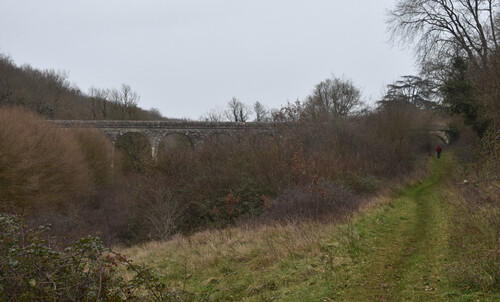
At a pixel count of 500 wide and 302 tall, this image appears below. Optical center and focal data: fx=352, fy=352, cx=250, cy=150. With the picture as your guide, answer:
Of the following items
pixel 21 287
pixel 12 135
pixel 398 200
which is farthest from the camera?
pixel 12 135

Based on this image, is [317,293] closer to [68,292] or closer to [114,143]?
[68,292]

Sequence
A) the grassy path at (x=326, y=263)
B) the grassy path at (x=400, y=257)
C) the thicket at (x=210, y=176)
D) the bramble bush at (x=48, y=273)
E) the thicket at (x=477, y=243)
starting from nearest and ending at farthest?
the bramble bush at (x=48, y=273)
the thicket at (x=477, y=243)
the grassy path at (x=400, y=257)
the grassy path at (x=326, y=263)
the thicket at (x=210, y=176)

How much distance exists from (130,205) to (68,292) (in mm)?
15555

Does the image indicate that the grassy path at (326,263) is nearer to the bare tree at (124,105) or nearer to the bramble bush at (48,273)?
the bramble bush at (48,273)

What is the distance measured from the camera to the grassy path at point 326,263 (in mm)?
5480

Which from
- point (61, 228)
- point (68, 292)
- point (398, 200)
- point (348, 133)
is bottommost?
point (61, 228)

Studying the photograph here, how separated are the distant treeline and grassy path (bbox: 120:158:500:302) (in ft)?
112

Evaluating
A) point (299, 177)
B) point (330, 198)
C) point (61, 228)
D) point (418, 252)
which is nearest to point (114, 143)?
point (61, 228)

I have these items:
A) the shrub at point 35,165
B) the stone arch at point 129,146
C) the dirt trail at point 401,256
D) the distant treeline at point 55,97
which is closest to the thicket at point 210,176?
the shrub at point 35,165

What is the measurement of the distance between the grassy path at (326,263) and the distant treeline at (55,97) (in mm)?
34273

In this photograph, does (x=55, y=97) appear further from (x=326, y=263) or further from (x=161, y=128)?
(x=326, y=263)

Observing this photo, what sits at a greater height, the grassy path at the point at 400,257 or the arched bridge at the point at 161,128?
the arched bridge at the point at 161,128

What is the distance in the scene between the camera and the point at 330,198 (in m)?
12.8

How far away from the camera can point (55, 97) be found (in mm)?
42438
